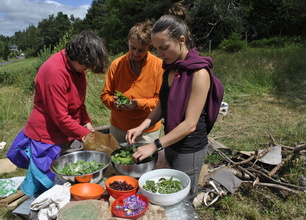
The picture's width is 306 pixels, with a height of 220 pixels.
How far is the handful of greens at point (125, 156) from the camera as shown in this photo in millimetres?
1941

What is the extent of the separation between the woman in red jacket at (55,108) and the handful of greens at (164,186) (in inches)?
30.3

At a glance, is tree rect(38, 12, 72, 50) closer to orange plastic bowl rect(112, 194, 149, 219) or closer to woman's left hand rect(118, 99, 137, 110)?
woman's left hand rect(118, 99, 137, 110)

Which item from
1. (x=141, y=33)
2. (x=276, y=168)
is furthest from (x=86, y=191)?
(x=276, y=168)

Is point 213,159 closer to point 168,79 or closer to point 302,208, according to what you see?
point 302,208

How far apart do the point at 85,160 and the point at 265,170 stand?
260cm

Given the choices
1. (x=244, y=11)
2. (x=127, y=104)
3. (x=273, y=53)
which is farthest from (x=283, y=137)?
(x=244, y=11)

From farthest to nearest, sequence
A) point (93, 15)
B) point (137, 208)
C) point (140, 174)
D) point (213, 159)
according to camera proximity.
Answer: point (93, 15)
point (213, 159)
point (140, 174)
point (137, 208)

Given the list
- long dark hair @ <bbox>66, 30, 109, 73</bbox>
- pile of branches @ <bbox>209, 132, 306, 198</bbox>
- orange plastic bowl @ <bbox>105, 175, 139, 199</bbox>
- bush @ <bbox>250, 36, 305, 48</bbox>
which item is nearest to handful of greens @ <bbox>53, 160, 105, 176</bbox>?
orange plastic bowl @ <bbox>105, 175, 139, 199</bbox>

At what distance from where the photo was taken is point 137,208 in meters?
1.49

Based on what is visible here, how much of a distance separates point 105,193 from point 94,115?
541cm

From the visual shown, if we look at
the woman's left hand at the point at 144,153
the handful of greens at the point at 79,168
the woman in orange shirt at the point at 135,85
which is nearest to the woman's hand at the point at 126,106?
the woman in orange shirt at the point at 135,85

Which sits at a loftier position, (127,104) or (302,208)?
(127,104)

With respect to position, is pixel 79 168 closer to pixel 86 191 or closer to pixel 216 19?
pixel 86 191

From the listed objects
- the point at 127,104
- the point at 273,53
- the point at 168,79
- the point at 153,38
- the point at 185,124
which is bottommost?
the point at 273,53
